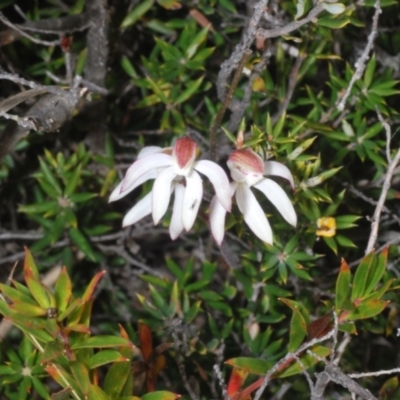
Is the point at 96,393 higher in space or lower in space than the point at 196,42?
lower

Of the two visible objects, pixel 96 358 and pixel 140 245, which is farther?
pixel 140 245

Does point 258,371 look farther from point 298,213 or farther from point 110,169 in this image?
point 110,169

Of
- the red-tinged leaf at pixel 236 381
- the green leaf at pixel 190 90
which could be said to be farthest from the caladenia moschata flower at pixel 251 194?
the green leaf at pixel 190 90

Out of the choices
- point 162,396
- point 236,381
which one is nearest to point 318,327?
point 236,381

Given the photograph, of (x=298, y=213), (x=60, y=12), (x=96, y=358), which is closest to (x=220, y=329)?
(x=298, y=213)

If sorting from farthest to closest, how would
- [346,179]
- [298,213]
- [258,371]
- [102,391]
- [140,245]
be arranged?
1. [140,245]
2. [346,179]
3. [298,213]
4. [258,371]
5. [102,391]

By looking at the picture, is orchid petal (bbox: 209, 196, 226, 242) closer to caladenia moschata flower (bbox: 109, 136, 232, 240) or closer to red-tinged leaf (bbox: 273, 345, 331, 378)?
caladenia moschata flower (bbox: 109, 136, 232, 240)

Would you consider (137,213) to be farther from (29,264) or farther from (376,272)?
(376,272)
